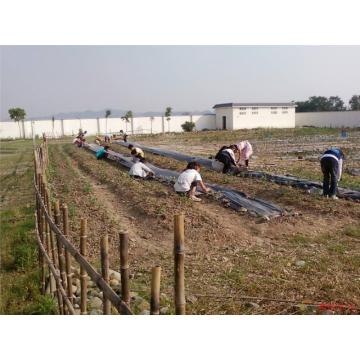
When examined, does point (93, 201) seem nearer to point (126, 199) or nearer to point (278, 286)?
point (126, 199)

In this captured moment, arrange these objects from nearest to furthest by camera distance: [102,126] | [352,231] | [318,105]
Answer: [352,231]
[102,126]
[318,105]

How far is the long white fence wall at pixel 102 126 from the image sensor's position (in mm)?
43469

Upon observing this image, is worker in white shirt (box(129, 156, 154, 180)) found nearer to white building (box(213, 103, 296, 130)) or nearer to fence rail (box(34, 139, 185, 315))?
fence rail (box(34, 139, 185, 315))

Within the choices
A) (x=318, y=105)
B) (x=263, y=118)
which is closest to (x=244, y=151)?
(x=263, y=118)

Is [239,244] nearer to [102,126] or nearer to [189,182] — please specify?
[189,182]

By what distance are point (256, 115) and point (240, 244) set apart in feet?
138

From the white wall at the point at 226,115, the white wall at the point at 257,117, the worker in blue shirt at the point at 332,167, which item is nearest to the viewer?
the worker in blue shirt at the point at 332,167

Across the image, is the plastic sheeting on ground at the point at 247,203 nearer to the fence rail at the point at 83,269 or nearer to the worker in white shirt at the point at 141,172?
the worker in white shirt at the point at 141,172

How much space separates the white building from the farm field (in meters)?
36.7

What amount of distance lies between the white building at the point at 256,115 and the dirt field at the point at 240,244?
1443 inches

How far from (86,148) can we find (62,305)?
19.7 m

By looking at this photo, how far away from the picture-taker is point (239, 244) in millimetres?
5379

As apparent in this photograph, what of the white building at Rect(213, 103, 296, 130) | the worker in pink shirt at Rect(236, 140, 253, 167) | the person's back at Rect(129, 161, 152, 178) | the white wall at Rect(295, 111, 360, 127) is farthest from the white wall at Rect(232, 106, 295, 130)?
the person's back at Rect(129, 161, 152, 178)

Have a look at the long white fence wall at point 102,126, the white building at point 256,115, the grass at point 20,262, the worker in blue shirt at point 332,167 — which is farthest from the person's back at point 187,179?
the long white fence wall at point 102,126
